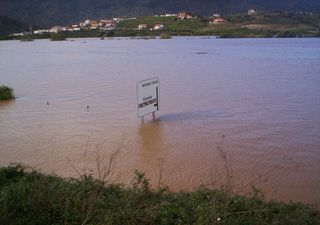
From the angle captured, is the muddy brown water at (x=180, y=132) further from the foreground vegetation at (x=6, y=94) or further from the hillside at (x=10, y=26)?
the hillside at (x=10, y=26)

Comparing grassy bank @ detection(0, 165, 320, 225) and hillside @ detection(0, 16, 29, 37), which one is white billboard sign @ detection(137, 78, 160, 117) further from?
hillside @ detection(0, 16, 29, 37)

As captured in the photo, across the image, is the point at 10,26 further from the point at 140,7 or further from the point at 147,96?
the point at 147,96

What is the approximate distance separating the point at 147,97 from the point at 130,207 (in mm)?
7858

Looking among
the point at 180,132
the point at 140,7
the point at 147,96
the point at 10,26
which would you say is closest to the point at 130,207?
the point at 180,132

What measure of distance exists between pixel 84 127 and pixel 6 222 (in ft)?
26.6

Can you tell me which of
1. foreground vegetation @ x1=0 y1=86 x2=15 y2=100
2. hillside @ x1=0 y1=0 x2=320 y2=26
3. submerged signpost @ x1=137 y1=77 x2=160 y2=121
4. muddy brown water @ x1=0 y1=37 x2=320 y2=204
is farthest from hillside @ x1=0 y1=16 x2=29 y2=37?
submerged signpost @ x1=137 y1=77 x2=160 y2=121

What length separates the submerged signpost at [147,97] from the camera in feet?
44.1

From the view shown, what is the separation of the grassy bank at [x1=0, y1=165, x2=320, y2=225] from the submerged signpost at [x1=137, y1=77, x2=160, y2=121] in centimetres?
644

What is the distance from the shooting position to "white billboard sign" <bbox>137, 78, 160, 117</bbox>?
13.4 m

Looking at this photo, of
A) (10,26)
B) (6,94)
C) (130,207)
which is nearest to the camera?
(130,207)

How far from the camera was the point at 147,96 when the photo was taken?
1384 centimetres

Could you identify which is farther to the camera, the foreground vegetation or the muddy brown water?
the foreground vegetation

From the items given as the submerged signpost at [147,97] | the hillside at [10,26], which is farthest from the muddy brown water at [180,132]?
the hillside at [10,26]

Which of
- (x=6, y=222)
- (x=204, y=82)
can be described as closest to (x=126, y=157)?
(x=6, y=222)
